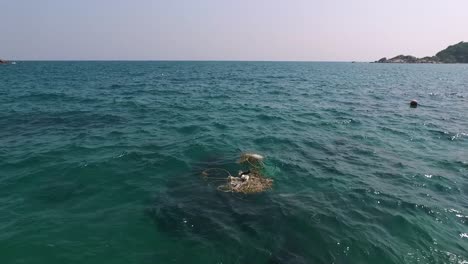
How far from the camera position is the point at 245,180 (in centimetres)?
1423

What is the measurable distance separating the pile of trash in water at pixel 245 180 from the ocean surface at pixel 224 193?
0.48 meters

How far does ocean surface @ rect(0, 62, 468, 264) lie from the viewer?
31.9 ft

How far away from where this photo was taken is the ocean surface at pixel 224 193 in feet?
31.9

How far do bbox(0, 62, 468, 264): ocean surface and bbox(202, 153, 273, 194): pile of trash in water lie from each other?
483mm

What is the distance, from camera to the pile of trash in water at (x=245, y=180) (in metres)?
13.6

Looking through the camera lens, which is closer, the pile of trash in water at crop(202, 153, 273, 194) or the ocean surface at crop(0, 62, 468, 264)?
the ocean surface at crop(0, 62, 468, 264)

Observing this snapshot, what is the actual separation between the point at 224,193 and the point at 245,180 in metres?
1.38

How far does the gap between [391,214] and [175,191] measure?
28.9 ft

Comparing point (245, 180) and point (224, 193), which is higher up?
point (245, 180)

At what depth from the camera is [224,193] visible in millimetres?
13312

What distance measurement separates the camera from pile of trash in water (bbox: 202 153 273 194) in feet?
44.8

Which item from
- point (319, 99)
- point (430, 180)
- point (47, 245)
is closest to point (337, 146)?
point (430, 180)

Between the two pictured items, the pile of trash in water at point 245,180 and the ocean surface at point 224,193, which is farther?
the pile of trash in water at point 245,180

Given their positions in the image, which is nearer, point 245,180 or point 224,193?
point 224,193
